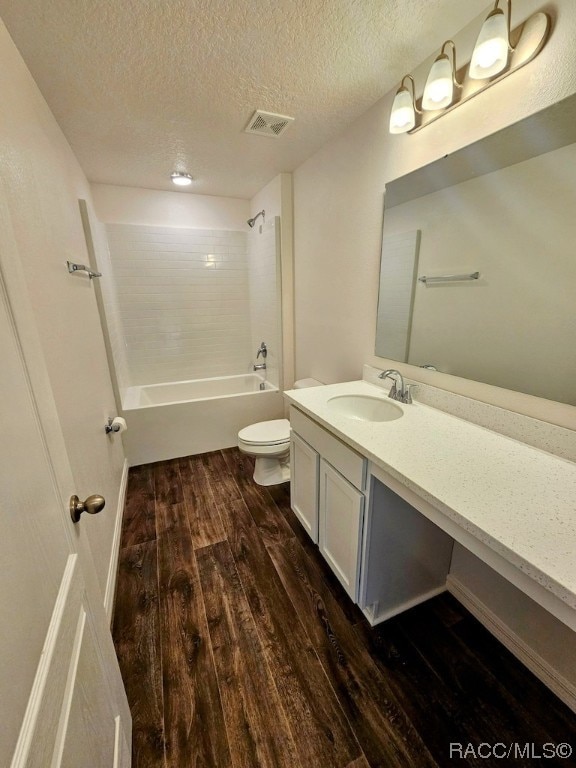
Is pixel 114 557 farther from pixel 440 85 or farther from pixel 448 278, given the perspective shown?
pixel 440 85

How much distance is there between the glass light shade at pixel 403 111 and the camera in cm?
132

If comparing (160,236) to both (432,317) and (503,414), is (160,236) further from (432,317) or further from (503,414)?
(503,414)

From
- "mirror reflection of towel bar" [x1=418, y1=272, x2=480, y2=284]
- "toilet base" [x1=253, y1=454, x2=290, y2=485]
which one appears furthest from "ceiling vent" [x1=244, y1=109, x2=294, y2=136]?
"toilet base" [x1=253, y1=454, x2=290, y2=485]

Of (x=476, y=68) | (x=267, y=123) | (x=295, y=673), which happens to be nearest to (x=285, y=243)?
(x=267, y=123)

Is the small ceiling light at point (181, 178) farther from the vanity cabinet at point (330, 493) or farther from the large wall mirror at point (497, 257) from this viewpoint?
the vanity cabinet at point (330, 493)

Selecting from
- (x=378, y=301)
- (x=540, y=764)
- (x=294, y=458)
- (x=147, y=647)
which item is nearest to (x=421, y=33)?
(x=378, y=301)

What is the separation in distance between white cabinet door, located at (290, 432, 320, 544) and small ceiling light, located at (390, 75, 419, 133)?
1.54 meters

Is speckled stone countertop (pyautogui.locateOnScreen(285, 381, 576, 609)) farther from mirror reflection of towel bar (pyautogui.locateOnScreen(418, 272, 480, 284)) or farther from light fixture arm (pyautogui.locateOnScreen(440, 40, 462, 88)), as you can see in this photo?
light fixture arm (pyautogui.locateOnScreen(440, 40, 462, 88))

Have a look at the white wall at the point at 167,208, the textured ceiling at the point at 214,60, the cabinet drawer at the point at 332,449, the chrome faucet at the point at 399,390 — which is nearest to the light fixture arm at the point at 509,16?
the textured ceiling at the point at 214,60

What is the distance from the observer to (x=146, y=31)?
116 centimetres

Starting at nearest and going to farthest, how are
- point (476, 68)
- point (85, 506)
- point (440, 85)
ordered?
point (85, 506) → point (476, 68) → point (440, 85)

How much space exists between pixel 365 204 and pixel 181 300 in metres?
2.21

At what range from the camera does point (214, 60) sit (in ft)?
4.26

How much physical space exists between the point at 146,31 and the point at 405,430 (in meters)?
1.83
